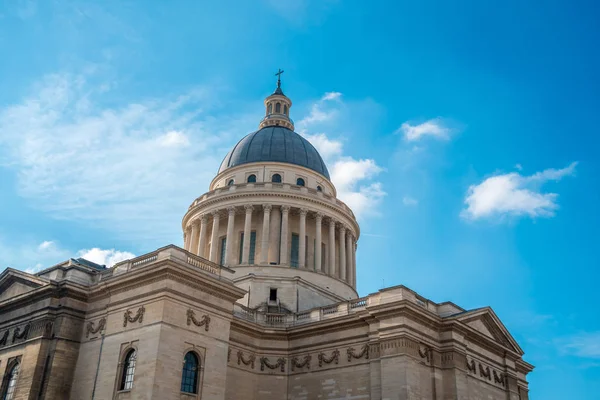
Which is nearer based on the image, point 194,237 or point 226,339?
point 226,339

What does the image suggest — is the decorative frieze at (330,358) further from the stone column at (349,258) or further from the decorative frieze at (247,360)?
the stone column at (349,258)

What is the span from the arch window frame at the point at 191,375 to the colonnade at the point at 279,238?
16.1 metres

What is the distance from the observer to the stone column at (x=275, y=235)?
4822 cm

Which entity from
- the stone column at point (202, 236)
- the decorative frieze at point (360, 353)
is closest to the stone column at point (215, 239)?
the stone column at point (202, 236)

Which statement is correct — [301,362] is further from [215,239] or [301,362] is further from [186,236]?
[186,236]

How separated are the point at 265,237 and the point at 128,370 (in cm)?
1938

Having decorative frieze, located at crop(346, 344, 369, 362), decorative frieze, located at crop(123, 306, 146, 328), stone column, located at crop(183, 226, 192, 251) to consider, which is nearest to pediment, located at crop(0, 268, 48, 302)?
decorative frieze, located at crop(123, 306, 146, 328)

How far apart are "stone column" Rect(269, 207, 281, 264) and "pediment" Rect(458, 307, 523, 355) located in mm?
15724

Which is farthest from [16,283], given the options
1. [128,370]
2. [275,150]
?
[275,150]

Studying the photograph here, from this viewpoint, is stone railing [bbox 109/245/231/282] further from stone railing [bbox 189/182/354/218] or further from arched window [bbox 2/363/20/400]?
stone railing [bbox 189/182/354/218]

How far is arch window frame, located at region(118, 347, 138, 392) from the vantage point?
3031 cm

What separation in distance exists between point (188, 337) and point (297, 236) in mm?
20404

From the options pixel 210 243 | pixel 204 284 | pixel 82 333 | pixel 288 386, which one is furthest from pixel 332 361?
pixel 210 243

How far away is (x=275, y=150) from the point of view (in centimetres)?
5516
